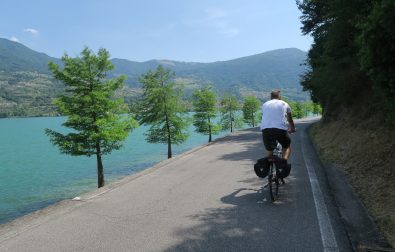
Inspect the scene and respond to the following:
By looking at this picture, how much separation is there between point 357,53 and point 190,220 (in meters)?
6.26

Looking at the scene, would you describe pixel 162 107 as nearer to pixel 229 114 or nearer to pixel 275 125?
pixel 275 125

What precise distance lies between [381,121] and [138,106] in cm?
2540

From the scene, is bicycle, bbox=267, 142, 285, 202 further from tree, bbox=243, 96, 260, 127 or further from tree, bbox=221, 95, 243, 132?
tree, bbox=243, 96, 260, 127

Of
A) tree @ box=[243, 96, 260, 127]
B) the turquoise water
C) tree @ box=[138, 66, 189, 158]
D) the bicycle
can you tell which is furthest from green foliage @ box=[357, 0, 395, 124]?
tree @ box=[243, 96, 260, 127]

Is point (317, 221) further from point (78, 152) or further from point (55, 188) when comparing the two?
point (55, 188)

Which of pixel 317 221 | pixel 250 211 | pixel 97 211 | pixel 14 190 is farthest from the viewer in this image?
pixel 14 190

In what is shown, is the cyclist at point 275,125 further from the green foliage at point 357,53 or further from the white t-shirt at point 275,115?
the green foliage at point 357,53

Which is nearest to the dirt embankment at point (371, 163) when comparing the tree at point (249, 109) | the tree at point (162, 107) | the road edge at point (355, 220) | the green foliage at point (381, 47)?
the road edge at point (355, 220)

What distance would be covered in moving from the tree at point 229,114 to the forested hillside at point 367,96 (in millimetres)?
A: 40151

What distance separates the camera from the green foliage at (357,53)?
6328 mm

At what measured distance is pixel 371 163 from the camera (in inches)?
357

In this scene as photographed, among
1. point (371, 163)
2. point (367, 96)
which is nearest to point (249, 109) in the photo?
point (367, 96)

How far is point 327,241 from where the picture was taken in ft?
16.0

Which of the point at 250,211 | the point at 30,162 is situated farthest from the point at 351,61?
the point at 30,162
